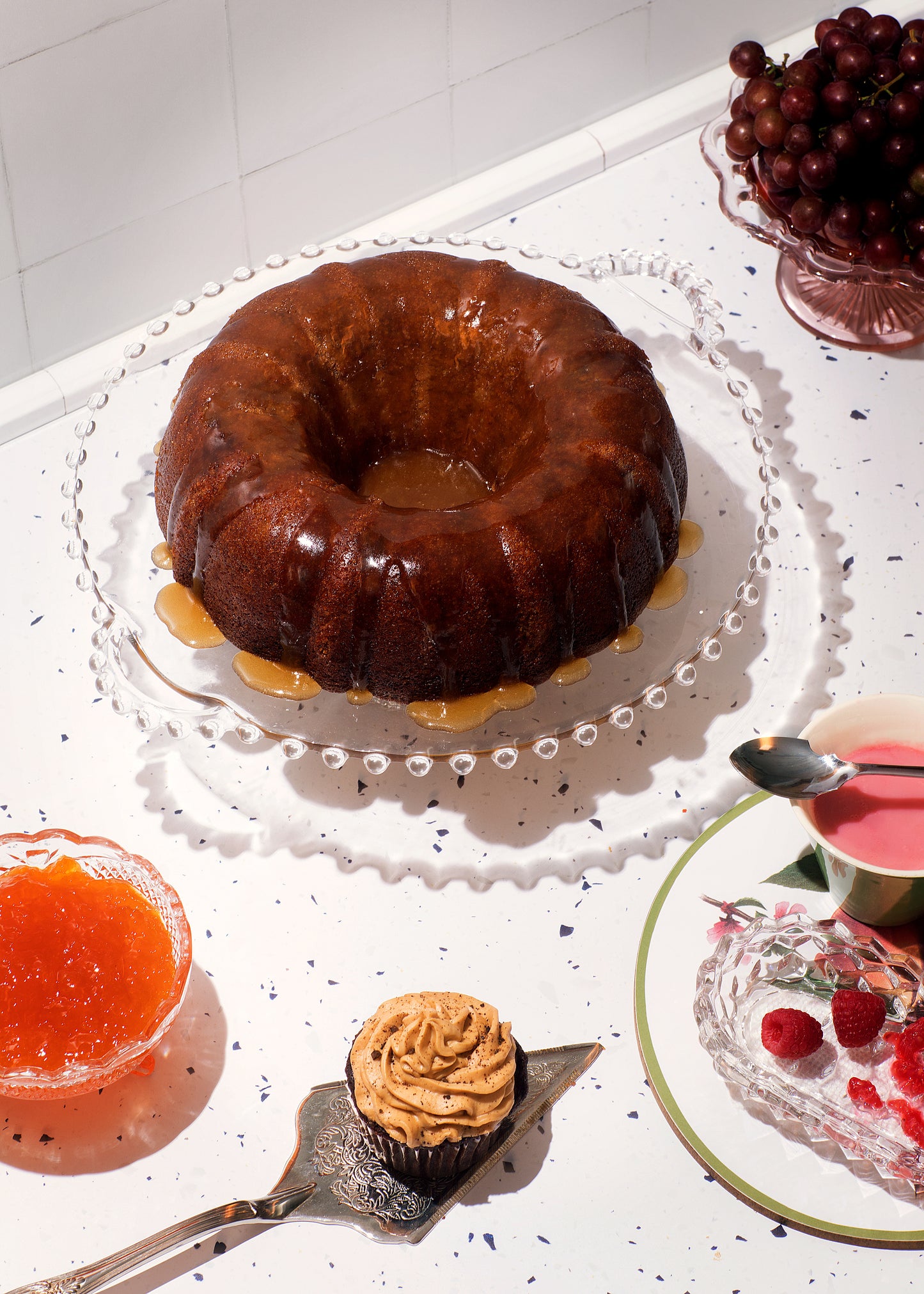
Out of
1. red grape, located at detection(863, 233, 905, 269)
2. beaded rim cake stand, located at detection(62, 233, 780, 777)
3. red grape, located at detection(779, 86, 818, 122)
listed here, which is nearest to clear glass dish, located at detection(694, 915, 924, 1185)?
beaded rim cake stand, located at detection(62, 233, 780, 777)

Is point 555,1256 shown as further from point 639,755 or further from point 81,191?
point 81,191

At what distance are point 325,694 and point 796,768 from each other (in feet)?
1.53

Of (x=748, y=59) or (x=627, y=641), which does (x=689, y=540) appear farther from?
(x=748, y=59)

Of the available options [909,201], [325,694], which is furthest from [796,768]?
[909,201]

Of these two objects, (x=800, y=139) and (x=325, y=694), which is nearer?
(x=325, y=694)

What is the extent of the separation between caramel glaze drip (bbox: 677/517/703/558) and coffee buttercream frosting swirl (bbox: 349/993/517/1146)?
0.54 meters

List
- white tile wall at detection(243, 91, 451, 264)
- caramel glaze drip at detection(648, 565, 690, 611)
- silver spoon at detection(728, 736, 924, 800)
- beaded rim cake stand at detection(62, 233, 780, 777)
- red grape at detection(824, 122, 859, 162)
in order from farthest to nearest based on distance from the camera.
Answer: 1. white tile wall at detection(243, 91, 451, 264)
2. red grape at detection(824, 122, 859, 162)
3. caramel glaze drip at detection(648, 565, 690, 611)
4. beaded rim cake stand at detection(62, 233, 780, 777)
5. silver spoon at detection(728, 736, 924, 800)

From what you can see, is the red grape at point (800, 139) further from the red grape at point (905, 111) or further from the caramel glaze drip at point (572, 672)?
the caramel glaze drip at point (572, 672)

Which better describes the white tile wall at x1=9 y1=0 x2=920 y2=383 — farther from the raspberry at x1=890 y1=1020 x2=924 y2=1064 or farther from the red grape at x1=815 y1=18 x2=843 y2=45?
the raspberry at x1=890 y1=1020 x2=924 y2=1064

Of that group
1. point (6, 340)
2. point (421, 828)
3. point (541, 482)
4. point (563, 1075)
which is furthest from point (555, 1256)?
point (6, 340)

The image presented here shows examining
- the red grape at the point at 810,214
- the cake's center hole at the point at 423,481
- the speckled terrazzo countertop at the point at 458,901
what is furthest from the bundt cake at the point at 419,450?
the red grape at the point at 810,214

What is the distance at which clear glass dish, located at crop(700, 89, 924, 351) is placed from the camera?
1652mm

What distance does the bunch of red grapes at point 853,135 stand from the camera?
154cm

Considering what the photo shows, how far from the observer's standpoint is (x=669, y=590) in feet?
4.72
